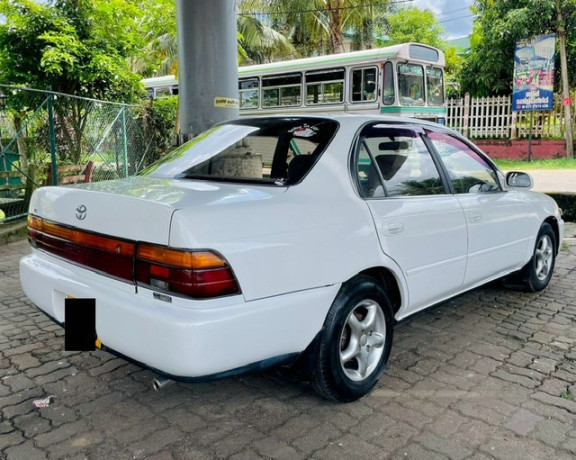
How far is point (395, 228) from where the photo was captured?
301cm

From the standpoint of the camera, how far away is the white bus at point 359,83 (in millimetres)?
12938

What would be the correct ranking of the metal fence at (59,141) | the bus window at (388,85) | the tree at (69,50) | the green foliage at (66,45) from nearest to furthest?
the metal fence at (59,141) < the tree at (69,50) < the green foliage at (66,45) < the bus window at (388,85)

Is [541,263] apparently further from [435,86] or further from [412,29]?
[412,29]

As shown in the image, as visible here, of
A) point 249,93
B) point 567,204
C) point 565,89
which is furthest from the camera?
point 565,89

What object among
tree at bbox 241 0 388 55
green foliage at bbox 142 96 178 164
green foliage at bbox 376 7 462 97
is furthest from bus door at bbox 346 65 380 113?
green foliage at bbox 376 7 462 97

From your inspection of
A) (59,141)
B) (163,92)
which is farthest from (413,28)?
(59,141)

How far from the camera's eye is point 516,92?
17719 mm

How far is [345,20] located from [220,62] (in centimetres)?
2102

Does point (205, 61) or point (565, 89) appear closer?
point (205, 61)

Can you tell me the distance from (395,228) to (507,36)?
711 inches

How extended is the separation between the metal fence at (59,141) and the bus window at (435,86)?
295 inches

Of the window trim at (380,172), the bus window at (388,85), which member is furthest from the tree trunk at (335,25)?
the window trim at (380,172)

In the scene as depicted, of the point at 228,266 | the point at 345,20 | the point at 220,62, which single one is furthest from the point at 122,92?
the point at 345,20

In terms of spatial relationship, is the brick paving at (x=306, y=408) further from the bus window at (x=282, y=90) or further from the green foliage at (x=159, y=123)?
the bus window at (x=282, y=90)
